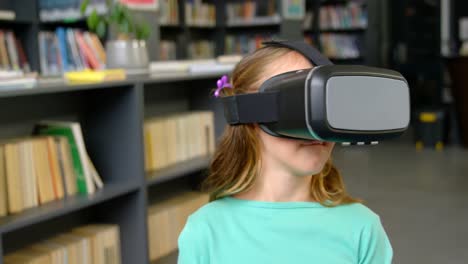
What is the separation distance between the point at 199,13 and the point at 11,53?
8.97 ft

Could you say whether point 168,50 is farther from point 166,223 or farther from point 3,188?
point 3,188

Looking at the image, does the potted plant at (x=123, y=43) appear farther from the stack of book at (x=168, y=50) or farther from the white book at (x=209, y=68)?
the stack of book at (x=168, y=50)

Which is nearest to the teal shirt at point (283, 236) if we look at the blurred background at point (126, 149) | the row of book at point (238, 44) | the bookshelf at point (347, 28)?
the blurred background at point (126, 149)

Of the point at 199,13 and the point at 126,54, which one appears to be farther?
the point at 199,13

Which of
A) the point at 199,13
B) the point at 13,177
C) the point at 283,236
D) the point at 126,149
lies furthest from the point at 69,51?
the point at 283,236

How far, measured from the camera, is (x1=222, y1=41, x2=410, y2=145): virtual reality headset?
0.66 m

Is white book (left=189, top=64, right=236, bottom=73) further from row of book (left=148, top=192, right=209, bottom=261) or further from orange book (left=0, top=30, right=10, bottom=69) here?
orange book (left=0, top=30, right=10, bottom=69)

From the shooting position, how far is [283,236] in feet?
3.25

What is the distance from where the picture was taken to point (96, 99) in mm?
2654

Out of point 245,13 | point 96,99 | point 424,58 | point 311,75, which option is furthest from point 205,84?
point 424,58

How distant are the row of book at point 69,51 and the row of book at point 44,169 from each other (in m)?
1.42

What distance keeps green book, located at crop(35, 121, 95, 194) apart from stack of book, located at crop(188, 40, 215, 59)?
14.0 ft

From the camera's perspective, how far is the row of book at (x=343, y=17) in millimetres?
7184

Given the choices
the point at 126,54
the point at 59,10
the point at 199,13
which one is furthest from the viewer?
the point at 199,13
